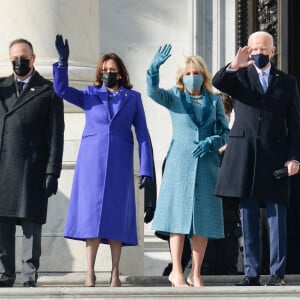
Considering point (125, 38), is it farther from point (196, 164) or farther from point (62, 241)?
point (196, 164)

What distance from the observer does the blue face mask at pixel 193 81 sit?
49.8 ft

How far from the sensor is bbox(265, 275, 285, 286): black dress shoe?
1455 centimetres

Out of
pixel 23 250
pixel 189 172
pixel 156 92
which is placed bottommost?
pixel 23 250

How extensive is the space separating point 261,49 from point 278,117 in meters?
0.52

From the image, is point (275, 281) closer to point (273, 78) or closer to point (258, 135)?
point (258, 135)

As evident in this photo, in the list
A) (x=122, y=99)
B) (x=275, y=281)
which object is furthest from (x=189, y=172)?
(x=275, y=281)

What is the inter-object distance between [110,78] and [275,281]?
202cm

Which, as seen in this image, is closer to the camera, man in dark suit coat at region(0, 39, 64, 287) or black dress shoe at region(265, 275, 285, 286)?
black dress shoe at region(265, 275, 285, 286)

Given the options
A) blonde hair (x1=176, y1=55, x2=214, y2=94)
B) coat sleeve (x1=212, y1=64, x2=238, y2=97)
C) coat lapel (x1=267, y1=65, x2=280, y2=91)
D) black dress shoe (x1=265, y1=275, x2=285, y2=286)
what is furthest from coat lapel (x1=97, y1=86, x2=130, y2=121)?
black dress shoe (x1=265, y1=275, x2=285, y2=286)

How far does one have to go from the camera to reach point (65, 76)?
49.4ft

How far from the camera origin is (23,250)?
48.9ft

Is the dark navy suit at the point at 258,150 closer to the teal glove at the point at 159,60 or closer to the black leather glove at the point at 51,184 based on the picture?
the teal glove at the point at 159,60

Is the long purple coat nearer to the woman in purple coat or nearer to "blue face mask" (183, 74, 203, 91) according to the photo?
the woman in purple coat

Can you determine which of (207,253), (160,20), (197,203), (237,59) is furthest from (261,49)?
(160,20)
